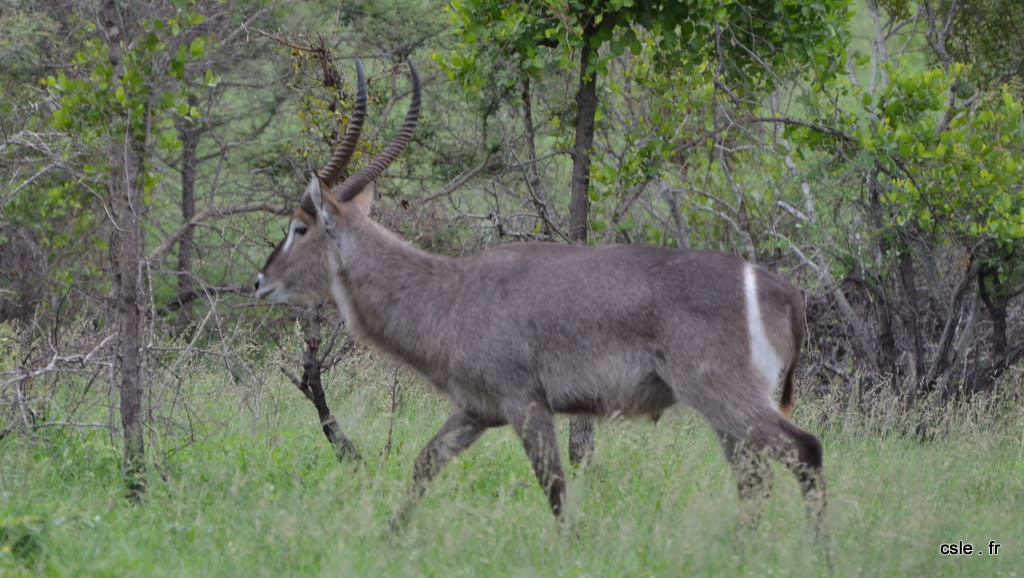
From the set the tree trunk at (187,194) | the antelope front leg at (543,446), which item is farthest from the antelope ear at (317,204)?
the tree trunk at (187,194)

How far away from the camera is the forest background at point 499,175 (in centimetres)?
564

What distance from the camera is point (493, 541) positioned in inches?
180

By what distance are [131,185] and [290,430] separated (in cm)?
220

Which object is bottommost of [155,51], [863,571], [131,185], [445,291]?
[863,571]

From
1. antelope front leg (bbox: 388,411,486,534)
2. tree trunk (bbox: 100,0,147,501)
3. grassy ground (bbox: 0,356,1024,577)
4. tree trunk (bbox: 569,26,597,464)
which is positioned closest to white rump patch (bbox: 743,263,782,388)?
grassy ground (bbox: 0,356,1024,577)

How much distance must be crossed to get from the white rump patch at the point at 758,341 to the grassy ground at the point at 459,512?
46cm

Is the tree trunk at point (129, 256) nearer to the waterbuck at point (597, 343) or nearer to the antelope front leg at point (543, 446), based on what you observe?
the waterbuck at point (597, 343)

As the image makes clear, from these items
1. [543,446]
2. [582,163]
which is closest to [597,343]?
[543,446]

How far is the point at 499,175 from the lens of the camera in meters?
9.02

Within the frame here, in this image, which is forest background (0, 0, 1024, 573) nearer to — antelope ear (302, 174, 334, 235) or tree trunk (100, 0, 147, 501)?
tree trunk (100, 0, 147, 501)

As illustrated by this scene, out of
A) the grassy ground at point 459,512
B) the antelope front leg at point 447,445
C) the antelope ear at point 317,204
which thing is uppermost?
the antelope ear at point 317,204

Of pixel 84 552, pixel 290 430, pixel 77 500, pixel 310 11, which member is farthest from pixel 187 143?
pixel 84 552

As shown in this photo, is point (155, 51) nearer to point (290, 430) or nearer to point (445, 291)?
point (445, 291)

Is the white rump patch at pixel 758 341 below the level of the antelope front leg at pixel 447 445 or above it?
above
